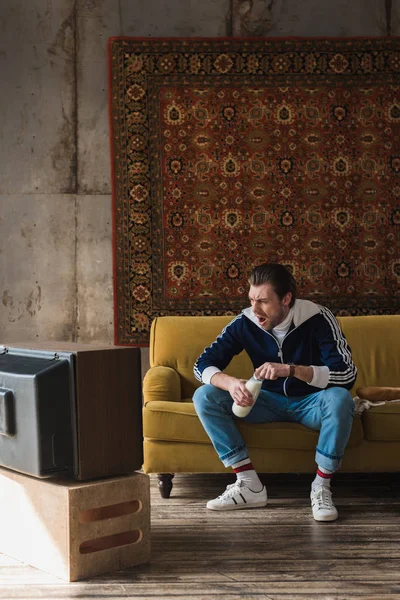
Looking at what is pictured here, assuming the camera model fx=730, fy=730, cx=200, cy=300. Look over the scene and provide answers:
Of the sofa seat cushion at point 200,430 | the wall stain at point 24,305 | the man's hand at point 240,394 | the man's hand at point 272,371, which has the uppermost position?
the wall stain at point 24,305

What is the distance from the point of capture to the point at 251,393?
3.12m

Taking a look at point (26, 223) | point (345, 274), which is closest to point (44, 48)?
point (26, 223)

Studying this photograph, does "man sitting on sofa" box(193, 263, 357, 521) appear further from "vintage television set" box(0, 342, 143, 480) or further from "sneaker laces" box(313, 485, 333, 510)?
"vintage television set" box(0, 342, 143, 480)

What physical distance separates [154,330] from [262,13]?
2.17 metres

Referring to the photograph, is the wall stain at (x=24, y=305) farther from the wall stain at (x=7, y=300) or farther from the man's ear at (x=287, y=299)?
the man's ear at (x=287, y=299)

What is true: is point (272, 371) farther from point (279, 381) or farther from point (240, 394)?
point (279, 381)

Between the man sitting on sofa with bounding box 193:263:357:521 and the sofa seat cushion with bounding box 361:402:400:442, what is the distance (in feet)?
0.69

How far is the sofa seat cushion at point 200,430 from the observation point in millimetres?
3334

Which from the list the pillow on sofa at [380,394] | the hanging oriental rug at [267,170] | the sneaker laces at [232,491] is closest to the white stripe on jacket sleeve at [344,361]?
the pillow on sofa at [380,394]

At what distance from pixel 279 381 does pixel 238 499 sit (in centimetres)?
58

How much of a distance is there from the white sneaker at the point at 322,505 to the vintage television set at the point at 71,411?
90cm

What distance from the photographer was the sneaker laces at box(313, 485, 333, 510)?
3.05m

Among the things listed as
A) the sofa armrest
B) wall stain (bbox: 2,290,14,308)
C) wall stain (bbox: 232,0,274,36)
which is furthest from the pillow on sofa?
wall stain (bbox: 232,0,274,36)

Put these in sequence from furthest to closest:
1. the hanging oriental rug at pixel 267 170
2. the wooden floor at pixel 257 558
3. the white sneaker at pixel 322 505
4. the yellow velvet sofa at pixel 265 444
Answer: the hanging oriental rug at pixel 267 170, the yellow velvet sofa at pixel 265 444, the white sneaker at pixel 322 505, the wooden floor at pixel 257 558
